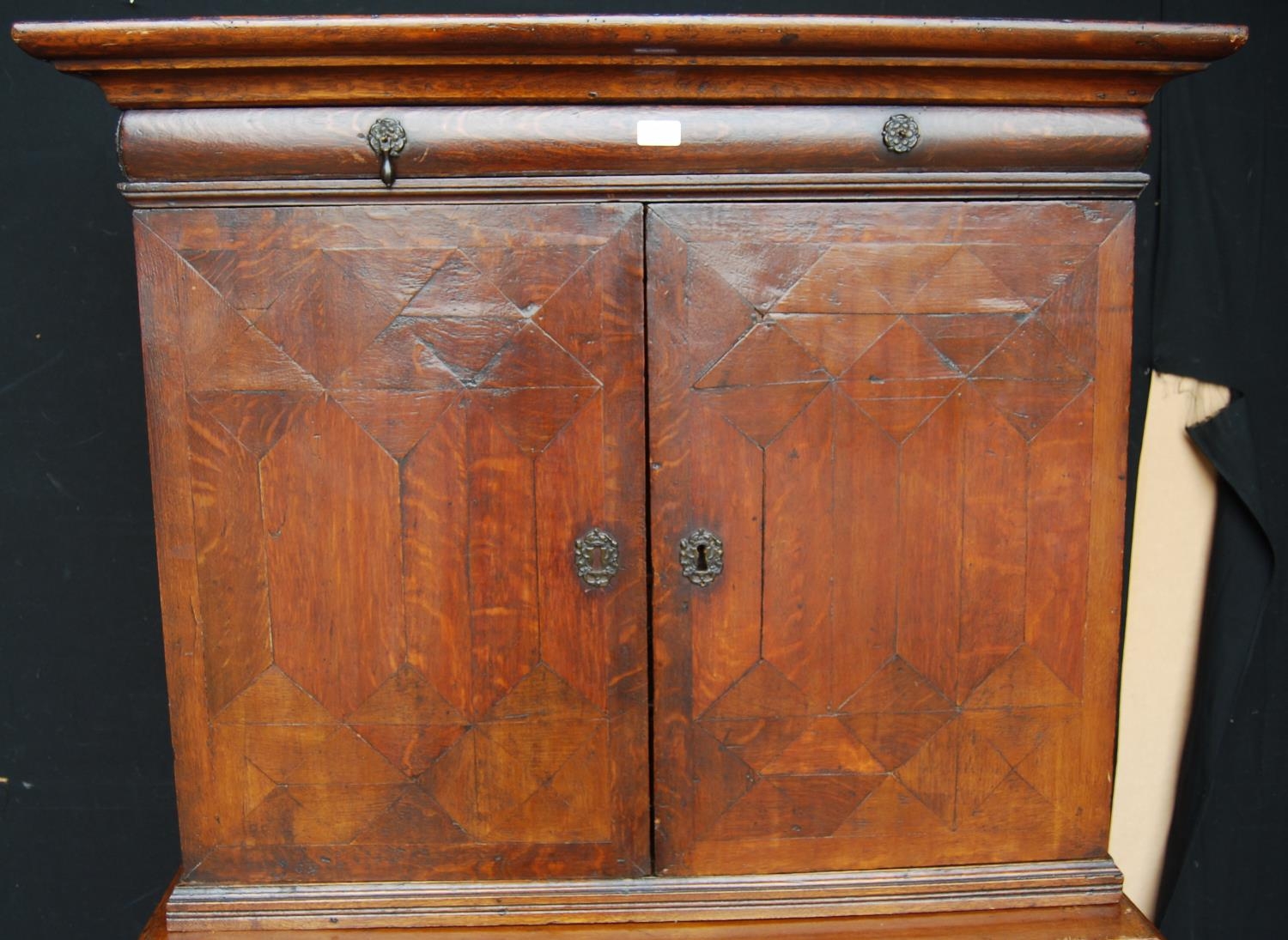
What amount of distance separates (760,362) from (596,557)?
39 cm

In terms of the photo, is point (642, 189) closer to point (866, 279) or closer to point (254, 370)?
point (866, 279)

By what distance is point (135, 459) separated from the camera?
88.7 inches

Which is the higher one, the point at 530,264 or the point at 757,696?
the point at 530,264

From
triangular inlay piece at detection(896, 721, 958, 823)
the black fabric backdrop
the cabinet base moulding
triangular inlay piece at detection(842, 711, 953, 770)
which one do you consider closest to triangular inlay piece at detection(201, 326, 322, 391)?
the cabinet base moulding

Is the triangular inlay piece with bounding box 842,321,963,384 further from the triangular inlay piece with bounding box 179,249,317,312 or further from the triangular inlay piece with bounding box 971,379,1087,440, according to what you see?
the triangular inlay piece with bounding box 179,249,317,312

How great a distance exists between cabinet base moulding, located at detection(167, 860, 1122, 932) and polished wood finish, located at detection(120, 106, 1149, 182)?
1097mm

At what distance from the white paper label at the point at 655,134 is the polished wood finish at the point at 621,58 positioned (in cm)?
4

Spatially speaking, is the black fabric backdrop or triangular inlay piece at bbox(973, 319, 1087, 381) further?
the black fabric backdrop

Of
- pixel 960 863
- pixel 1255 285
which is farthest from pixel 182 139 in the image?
pixel 1255 285

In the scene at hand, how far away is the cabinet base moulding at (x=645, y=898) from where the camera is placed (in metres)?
1.56

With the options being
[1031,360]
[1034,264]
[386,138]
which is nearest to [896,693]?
[1031,360]

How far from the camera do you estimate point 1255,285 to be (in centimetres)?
221

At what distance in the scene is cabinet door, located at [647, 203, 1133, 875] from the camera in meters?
1.50

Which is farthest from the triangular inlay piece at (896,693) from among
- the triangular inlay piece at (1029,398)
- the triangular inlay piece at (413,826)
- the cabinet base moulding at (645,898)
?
the triangular inlay piece at (413,826)
